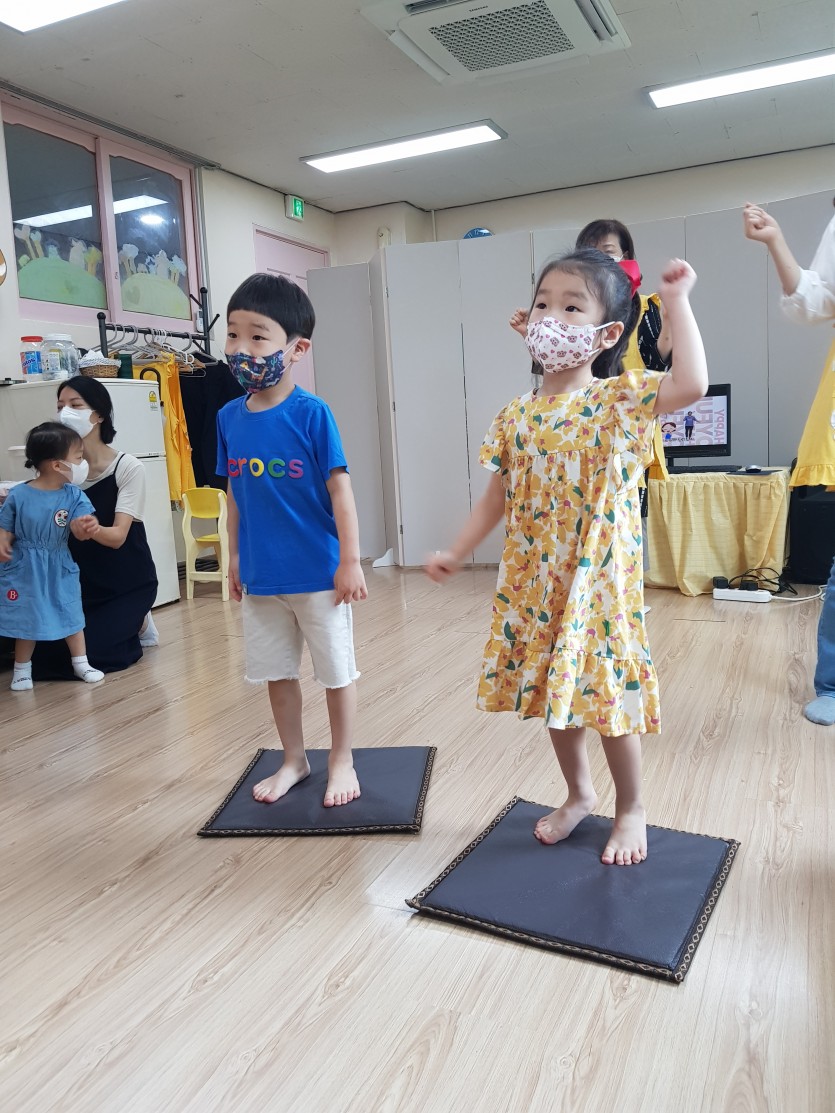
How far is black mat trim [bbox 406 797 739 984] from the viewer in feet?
4.03

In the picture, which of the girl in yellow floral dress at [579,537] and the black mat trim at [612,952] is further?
the girl in yellow floral dress at [579,537]

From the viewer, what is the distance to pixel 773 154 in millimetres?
6031

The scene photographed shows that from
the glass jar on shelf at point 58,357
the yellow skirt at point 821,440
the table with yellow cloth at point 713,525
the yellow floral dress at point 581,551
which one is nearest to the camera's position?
the yellow floral dress at point 581,551

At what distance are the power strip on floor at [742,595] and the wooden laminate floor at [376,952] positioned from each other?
4.30 ft

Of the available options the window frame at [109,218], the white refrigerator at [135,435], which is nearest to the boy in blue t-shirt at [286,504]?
the white refrigerator at [135,435]

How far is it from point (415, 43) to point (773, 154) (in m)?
3.43

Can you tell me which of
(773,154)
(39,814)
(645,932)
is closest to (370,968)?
(645,932)

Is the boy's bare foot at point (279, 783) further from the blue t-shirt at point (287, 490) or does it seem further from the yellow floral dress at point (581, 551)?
the yellow floral dress at point (581, 551)

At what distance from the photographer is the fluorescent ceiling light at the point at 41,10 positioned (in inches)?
130

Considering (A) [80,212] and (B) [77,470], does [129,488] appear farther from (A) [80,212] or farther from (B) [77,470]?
(A) [80,212]

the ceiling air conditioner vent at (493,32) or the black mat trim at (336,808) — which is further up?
the ceiling air conditioner vent at (493,32)

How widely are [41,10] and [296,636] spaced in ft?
10.1

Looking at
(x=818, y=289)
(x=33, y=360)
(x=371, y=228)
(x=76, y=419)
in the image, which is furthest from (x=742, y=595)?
(x=371, y=228)

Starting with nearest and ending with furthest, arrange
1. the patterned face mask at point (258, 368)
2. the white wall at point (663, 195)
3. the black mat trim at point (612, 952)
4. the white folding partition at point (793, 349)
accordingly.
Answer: the black mat trim at point (612, 952)
the patterned face mask at point (258, 368)
the white folding partition at point (793, 349)
the white wall at point (663, 195)
